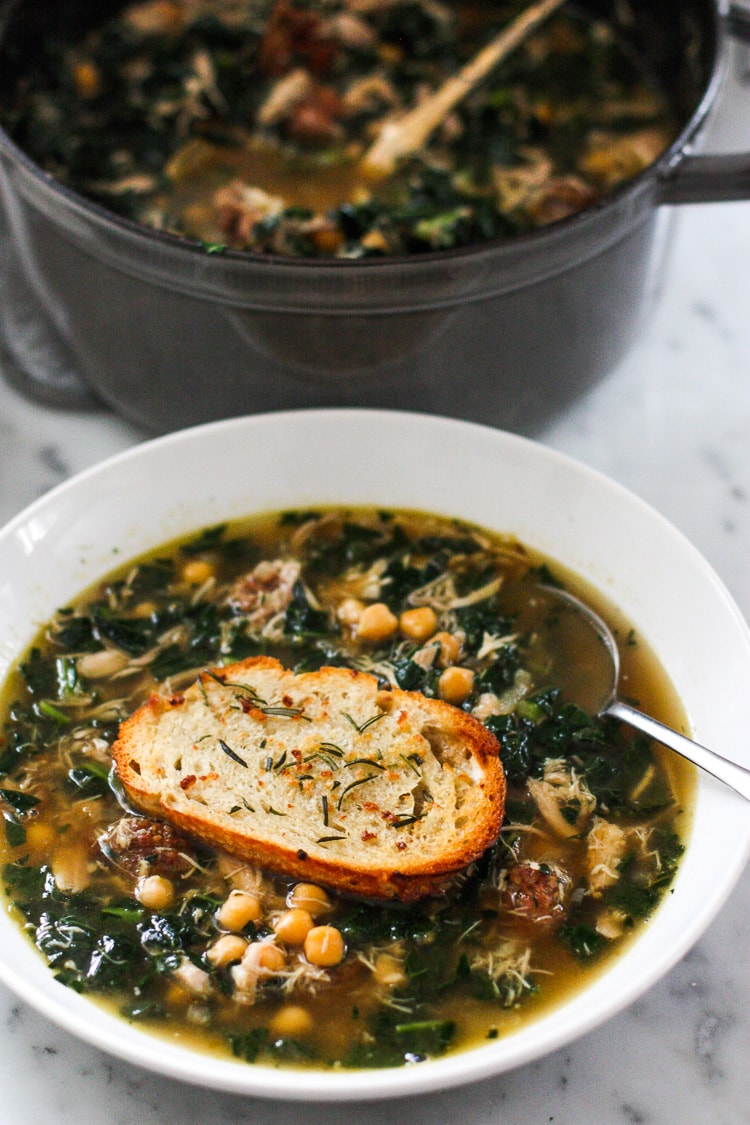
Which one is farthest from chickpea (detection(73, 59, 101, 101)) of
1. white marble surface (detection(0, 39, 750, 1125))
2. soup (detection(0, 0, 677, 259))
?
white marble surface (detection(0, 39, 750, 1125))

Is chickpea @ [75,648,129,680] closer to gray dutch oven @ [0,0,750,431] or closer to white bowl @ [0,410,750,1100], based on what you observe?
white bowl @ [0,410,750,1100]

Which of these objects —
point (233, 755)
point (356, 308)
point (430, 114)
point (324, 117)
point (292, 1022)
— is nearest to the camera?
point (292, 1022)

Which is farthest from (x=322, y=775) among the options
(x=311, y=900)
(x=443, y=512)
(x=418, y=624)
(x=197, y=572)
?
(x=443, y=512)

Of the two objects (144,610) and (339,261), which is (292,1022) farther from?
(339,261)

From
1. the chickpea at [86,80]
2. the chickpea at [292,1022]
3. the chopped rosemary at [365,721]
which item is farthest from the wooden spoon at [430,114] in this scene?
the chickpea at [292,1022]

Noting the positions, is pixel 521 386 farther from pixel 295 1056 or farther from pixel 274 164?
pixel 295 1056
